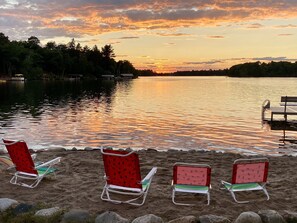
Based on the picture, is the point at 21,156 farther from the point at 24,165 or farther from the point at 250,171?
the point at 250,171

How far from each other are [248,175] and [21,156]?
501 centimetres

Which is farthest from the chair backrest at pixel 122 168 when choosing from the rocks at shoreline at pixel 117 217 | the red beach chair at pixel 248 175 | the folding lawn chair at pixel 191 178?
the red beach chair at pixel 248 175

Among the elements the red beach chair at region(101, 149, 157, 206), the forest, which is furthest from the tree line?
the red beach chair at region(101, 149, 157, 206)

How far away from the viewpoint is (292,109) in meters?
28.8

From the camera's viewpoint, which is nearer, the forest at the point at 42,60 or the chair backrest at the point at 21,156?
the chair backrest at the point at 21,156

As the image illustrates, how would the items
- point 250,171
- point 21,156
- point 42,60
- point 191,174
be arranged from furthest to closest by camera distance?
point 42,60 < point 21,156 < point 250,171 < point 191,174

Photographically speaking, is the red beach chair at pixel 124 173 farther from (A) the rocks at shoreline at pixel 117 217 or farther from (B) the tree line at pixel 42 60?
(B) the tree line at pixel 42 60

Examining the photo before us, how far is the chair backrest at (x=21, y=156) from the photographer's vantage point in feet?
27.4

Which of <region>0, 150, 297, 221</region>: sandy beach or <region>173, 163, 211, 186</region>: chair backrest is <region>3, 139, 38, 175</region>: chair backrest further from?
<region>173, 163, 211, 186</region>: chair backrest

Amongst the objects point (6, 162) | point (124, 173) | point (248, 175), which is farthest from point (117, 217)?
point (6, 162)

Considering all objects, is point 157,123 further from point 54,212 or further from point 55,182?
point 54,212

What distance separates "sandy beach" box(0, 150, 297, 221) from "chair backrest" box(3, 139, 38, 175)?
466 mm

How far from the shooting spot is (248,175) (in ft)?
24.3

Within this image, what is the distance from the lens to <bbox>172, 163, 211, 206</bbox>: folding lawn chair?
23.3ft
